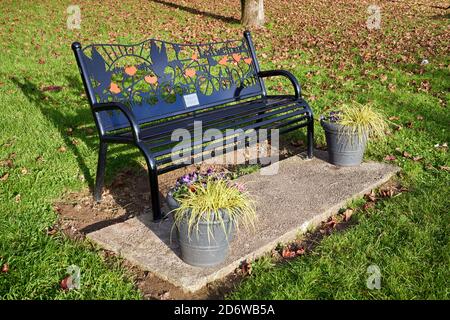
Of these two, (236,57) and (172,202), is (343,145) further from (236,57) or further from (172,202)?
(172,202)

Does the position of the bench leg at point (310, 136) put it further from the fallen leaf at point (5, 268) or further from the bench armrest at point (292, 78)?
the fallen leaf at point (5, 268)

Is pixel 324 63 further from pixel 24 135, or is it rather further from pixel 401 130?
pixel 24 135

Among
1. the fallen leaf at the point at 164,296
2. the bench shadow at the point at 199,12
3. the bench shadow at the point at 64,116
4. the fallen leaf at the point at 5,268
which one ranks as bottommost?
the fallen leaf at the point at 164,296

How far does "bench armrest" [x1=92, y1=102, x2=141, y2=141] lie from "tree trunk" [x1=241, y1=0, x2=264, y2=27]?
8.35 m

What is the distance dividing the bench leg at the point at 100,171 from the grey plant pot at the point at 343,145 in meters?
1.98

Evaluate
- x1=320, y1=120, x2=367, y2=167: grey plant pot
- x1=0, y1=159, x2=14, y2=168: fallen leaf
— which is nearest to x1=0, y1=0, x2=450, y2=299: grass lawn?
x1=0, y1=159, x2=14, y2=168: fallen leaf

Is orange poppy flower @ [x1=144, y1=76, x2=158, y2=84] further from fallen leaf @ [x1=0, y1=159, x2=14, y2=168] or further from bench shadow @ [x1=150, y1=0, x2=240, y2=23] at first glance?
bench shadow @ [x1=150, y1=0, x2=240, y2=23]

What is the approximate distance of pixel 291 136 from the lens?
5.57 metres

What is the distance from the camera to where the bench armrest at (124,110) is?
3.44 m

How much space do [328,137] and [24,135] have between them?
3.24 meters

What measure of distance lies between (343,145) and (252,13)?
7.80 metres

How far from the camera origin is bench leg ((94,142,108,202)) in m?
3.84

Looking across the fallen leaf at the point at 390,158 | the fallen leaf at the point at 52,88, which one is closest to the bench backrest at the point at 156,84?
the fallen leaf at the point at 390,158
